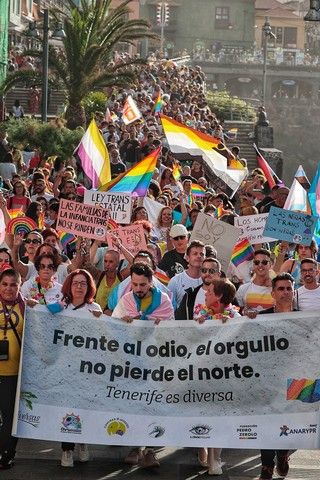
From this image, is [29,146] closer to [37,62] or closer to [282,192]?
[282,192]

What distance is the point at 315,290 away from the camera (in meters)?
10.5

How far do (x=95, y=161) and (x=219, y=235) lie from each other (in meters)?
4.22

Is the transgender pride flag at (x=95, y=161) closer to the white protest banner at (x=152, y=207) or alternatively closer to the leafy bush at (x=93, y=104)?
the white protest banner at (x=152, y=207)

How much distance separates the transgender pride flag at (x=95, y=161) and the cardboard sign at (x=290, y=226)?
415cm

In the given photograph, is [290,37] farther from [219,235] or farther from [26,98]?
[219,235]

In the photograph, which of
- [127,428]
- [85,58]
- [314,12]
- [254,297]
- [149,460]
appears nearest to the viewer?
[127,428]

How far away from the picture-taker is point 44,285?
34.0 ft

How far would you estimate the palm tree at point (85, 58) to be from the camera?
32906 millimetres

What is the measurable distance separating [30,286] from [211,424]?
1.79 metres

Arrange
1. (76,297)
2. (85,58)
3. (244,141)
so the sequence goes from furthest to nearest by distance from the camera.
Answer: (244,141) → (85,58) → (76,297)

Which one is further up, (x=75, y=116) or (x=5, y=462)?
(x=75, y=116)

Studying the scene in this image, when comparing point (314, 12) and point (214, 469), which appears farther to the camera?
point (314, 12)

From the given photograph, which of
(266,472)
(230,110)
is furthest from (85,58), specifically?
(266,472)

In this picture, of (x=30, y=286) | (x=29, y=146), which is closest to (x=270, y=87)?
(x=29, y=146)
